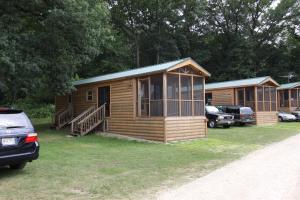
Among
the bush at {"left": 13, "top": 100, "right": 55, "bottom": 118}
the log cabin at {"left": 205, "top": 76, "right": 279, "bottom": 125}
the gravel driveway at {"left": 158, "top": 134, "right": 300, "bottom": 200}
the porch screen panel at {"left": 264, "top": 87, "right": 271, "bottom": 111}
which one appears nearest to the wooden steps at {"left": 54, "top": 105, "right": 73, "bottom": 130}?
the bush at {"left": 13, "top": 100, "right": 55, "bottom": 118}

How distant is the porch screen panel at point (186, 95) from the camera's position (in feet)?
54.3

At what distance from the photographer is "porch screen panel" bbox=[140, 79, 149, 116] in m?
16.7

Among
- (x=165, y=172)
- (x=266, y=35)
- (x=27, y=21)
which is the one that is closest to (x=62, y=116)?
(x=27, y=21)

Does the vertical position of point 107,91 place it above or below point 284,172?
above

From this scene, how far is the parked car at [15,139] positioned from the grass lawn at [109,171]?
1.54ft

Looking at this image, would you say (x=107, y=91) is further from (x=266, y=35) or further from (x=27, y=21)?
(x=266, y=35)

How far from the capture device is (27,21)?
21.3 m

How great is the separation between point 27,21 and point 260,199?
1921 cm

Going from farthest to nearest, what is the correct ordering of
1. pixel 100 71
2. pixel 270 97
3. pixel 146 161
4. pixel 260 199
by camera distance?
pixel 100 71 < pixel 270 97 < pixel 146 161 < pixel 260 199

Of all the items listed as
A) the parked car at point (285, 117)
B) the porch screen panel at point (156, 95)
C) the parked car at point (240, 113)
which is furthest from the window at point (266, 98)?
the porch screen panel at point (156, 95)

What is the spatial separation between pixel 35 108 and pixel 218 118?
704 inches

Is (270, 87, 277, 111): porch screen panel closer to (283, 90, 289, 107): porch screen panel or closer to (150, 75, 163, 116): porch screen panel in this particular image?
(283, 90, 289, 107): porch screen panel

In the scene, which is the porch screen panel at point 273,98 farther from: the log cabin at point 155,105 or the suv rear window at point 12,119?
the suv rear window at point 12,119

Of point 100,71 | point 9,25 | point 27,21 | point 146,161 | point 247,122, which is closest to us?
point 146,161
